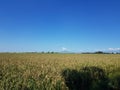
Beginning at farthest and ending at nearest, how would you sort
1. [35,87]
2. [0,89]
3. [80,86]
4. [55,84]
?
1. [80,86]
2. [55,84]
3. [35,87]
4. [0,89]

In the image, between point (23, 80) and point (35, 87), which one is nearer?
point (35, 87)

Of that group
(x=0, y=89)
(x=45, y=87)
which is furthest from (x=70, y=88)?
(x=0, y=89)

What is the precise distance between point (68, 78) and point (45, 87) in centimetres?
285

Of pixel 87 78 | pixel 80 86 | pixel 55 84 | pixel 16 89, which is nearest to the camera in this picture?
pixel 16 89

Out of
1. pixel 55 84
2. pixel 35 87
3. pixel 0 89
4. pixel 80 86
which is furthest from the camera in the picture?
pixel 80 86

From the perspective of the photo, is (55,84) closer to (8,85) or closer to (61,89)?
(61,89)

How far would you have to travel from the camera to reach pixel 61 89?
352 inches

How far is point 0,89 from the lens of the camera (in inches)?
285

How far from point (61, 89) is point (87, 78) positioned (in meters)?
3.59

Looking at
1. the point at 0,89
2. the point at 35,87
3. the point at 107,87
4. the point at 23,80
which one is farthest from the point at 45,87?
the point at 107,87

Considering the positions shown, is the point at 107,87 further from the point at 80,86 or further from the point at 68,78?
the point at 68,78

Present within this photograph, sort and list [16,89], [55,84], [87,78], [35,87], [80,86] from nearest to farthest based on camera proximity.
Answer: [16,89]
[35,87]
[55,84]
[80,86]
[87,78]

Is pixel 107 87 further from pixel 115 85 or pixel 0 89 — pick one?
pixel 0 89

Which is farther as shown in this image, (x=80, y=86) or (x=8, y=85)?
(x=80, y=86)
